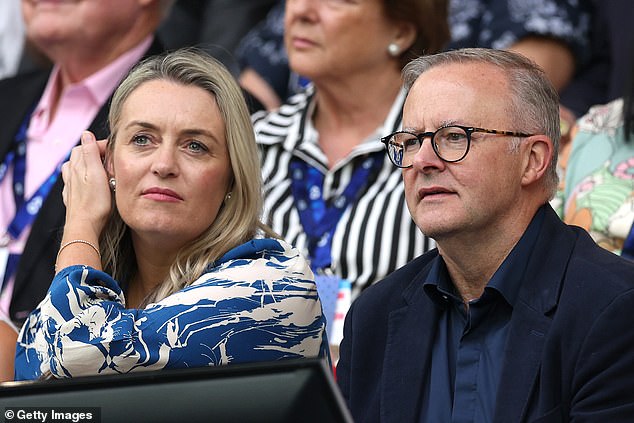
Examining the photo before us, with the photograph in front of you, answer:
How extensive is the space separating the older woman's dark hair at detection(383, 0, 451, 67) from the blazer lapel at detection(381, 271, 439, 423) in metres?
1.54

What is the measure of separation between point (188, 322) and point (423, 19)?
1.77 metres

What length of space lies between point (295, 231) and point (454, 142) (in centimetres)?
130

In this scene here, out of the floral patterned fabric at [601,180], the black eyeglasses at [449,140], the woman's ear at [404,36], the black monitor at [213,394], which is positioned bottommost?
the black monitor at [213,394]

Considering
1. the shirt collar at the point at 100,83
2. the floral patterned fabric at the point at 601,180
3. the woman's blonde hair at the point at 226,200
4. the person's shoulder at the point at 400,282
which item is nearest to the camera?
the person's shoulder at the point at 400,282

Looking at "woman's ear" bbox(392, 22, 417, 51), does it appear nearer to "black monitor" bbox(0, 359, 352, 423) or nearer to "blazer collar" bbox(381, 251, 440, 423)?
"blazer collar" bbox(381, 251, 440, 423)

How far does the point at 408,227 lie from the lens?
3490mm

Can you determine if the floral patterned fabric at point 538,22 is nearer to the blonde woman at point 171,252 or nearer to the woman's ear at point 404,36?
the woman's ear at point 404,36

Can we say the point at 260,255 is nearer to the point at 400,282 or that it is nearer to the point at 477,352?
the point at 400,282

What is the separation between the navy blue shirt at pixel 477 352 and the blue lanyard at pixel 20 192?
5.66 ft

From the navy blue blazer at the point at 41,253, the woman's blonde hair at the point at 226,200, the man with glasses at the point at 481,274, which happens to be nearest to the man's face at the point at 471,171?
the man with glasses at the point at 481,274

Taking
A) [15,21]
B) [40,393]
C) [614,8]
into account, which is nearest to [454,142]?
[40,393]

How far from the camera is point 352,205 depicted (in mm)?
3611

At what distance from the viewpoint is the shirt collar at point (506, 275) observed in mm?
2289

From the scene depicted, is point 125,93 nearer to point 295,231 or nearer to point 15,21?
point 295,231
